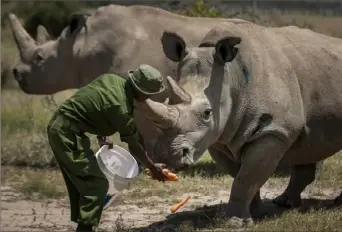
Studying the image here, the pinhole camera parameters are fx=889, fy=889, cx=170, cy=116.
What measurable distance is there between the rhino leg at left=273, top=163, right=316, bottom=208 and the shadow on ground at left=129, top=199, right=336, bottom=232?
2.8 inches

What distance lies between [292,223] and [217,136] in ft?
3.00

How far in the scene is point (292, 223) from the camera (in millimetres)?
6477

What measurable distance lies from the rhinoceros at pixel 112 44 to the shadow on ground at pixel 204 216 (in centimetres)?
122

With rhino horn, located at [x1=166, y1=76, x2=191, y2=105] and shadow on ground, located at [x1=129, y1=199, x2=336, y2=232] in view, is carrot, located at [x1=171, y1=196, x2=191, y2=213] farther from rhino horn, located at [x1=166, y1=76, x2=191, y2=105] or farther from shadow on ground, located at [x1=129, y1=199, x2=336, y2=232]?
rhino horn, located at [x1=166, y1=76, x2=191, y2=105]

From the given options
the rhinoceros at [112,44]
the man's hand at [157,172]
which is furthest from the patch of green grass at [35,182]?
the man's hand at [157,172]

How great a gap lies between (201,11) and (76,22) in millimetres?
3331

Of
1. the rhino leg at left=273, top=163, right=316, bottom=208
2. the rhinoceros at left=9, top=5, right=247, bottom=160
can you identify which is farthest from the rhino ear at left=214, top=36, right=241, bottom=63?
the rhinoceros at left=9, top=5, right=247, bottom=160

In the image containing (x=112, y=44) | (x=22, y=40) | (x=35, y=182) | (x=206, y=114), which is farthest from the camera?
(x=22, y=40)

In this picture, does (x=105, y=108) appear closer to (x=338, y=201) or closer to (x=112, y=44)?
(x=338, y=201)

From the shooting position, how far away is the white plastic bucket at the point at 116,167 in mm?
6324

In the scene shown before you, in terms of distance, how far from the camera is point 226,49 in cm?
694

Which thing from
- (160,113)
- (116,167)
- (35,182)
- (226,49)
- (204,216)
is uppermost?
(226,49)

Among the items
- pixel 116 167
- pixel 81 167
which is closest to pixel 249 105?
pixel 116 167

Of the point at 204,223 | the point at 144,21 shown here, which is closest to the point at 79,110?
the point at 204,223
